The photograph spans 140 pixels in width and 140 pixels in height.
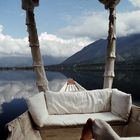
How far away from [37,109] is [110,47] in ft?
8.41

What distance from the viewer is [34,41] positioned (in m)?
6.27

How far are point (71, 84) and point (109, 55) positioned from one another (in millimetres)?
3768

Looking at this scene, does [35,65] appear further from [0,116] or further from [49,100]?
[0,116]

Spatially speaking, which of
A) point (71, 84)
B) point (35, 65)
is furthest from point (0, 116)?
point (35, 65)

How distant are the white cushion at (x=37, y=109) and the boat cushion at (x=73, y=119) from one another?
0.10 meters

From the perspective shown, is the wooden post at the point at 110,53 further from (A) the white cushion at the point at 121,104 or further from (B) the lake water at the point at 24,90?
(B) the lake water at the point at 24,90

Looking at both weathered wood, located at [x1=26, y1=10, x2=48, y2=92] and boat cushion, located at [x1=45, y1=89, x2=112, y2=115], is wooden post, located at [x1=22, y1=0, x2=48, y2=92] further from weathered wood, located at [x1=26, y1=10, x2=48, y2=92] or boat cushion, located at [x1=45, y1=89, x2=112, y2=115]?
boat cushion, located at [x1=45, y1=89, x2=112, y2=115]

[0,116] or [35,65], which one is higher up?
[35,65]

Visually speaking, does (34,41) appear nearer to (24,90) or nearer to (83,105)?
(83,105)

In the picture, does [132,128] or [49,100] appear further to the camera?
[49,100]

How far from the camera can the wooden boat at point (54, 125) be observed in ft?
13.4

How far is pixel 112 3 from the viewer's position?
6812 mm

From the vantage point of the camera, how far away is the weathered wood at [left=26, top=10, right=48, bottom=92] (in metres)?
6.29

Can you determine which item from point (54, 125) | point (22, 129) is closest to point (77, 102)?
point (54, 125)
